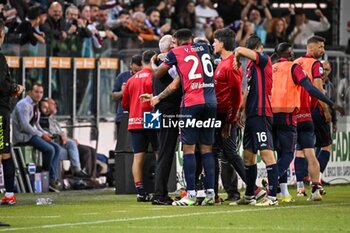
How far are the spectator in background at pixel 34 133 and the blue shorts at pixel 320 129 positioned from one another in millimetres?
4806

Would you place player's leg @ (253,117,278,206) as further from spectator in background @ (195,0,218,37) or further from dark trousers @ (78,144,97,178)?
spectator in background @ (195,0,218,37)

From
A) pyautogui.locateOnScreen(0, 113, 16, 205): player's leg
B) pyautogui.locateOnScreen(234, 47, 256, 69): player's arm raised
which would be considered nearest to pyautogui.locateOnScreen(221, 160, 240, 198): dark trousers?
pyautogui.locateOnScreen(234, 47, 256, 69): player's arm raised

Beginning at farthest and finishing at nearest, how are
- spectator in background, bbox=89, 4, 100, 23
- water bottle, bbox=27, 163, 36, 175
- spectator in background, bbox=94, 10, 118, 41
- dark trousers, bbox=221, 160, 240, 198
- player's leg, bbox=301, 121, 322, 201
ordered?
spectator in background, bbox=89, 4, 100, 23
spectator in background, bbox=94, 10, 118, 41
water bottle, bbox=27, 163, 36, 175
player's leg, bbox=301, 121, 322, 201
dark trousers, bbox=221, 160, 240, 198

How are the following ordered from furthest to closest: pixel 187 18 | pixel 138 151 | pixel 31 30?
pixel 187 18 < pixel 31 30 < pixel 138 151

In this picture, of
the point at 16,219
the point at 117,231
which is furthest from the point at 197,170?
the point at 117,231

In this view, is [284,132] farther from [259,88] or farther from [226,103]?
[259,88]

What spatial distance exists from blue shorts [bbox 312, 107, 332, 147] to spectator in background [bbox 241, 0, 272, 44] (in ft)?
34.8

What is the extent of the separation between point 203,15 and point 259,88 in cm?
1406

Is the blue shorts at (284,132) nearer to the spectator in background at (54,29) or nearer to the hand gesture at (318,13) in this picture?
the spectator in background at (54,29)

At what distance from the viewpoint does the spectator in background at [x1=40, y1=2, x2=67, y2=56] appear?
76.4ft

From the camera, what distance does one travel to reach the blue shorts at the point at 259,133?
15539mm

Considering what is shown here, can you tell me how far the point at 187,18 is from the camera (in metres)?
28.8

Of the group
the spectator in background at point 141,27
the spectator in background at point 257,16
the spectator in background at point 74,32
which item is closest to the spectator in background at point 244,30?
the spectator in background at point 257,16

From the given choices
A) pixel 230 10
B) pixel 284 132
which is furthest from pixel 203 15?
pixel 284 132
